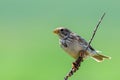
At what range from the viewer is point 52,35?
749 inches

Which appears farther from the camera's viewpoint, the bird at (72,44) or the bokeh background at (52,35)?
the bokeh background at (52,35)

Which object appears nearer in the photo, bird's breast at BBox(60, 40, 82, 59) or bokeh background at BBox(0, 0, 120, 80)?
bird's breast at BBox(60, 40, 82, 59)

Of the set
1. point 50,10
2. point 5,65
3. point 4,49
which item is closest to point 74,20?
point 50,10

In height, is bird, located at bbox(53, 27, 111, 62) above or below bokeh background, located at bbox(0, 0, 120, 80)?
above

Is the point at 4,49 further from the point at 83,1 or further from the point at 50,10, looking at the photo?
the point at 83,1

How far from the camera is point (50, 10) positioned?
28625mm

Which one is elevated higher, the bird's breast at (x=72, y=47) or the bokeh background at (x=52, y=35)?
the bird's breast at (x=72, y=47)

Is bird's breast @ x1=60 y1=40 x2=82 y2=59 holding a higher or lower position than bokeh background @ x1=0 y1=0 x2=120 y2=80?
higher

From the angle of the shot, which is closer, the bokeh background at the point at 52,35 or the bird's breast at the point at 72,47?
the bird's breast at the point at 72,47

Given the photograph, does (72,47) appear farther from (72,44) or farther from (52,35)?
(52,35)

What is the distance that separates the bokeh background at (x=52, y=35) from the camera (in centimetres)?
1521

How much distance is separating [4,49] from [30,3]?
1208 centimetres

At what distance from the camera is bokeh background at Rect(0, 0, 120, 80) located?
49.9ft

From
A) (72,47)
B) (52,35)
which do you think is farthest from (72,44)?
(52,35)
